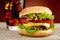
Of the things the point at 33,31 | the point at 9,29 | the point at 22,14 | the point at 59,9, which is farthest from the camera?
the point at 59,9

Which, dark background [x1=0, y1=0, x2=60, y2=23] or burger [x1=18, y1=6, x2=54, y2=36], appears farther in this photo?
dark background [x1=0, y1=0, x2=60, y2=23]

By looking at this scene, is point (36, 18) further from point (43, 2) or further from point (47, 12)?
point (43, 2)

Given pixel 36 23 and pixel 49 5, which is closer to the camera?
pixel 36 23

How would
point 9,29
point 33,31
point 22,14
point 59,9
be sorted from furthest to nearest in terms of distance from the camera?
point 59,9
point 9,29
point 22,14
point 33,31

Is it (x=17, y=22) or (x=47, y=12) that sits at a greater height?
(x=47, y=12)

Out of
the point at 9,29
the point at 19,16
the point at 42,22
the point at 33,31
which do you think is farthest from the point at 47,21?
the point at 9,29

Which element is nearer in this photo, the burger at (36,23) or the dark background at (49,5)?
the burger at (36,23)

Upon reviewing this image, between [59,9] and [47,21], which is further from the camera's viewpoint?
[59,9]

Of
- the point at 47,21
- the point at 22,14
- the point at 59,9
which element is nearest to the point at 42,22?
the point at 47,21
